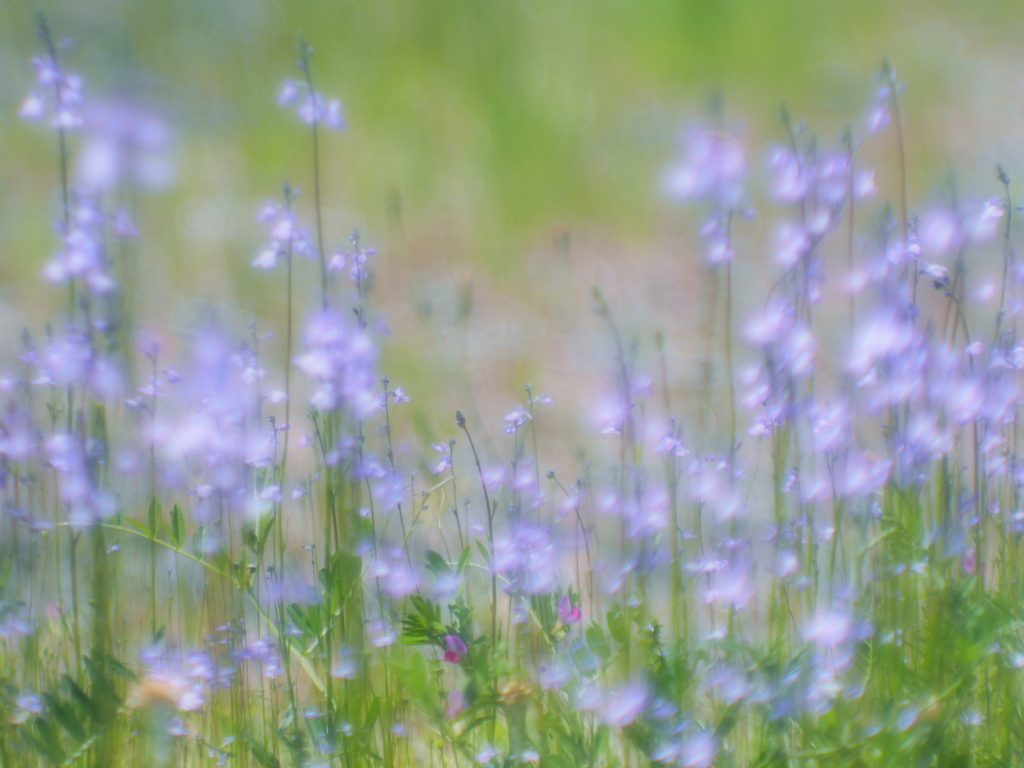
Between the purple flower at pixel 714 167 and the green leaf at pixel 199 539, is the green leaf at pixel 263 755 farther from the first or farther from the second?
the purple flower at pixel 714 167

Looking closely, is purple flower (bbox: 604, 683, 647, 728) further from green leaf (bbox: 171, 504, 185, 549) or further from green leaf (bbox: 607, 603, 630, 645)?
green leaf (bbox: 171, 504, 185, 549)

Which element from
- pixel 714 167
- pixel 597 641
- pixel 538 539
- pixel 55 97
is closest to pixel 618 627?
pixel 597 641

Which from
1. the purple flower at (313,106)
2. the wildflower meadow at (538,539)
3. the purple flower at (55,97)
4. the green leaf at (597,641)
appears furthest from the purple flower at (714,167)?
the purple flower at (55,97)

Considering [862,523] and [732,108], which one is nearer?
[862,523]

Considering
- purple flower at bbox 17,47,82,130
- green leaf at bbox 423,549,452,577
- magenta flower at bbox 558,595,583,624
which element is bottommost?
magenta flower at bbox 558,595,583,624

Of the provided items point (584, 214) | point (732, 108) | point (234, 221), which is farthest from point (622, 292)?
point (234, 221)

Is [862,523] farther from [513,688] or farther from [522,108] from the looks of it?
[522,108]

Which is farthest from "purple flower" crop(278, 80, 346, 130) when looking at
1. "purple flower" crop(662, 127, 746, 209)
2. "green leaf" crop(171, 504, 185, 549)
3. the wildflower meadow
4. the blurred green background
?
the blurred green background

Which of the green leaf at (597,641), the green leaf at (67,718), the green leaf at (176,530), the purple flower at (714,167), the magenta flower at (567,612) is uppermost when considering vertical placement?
the purple flower at (714,167)
